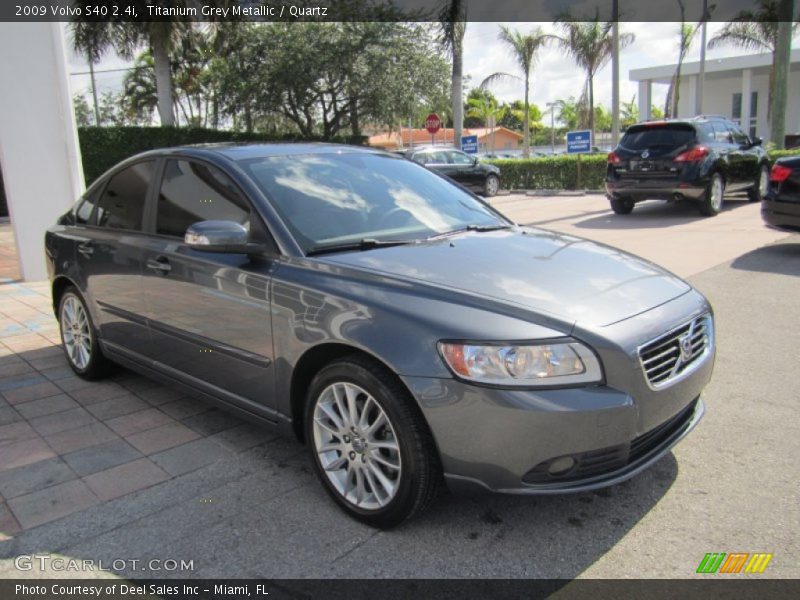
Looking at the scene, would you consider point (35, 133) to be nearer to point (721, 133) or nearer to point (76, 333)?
point (76, 333)

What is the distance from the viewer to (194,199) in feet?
12.4

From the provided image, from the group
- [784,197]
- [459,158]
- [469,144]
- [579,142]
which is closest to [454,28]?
[469,144]

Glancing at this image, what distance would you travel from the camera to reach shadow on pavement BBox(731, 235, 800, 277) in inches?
302

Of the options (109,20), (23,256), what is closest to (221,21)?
(109,20)

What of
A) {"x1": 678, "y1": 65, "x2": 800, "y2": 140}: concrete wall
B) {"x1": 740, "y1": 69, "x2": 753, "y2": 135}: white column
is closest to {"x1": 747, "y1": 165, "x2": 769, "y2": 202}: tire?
{"x1": 740, "y1": 69, "x2": 753, "y2": 135}: white column

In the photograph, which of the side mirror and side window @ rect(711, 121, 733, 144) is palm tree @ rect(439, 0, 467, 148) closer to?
side window @ rect(711, 121, 733, 144)

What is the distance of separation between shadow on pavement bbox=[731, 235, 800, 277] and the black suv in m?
2.86

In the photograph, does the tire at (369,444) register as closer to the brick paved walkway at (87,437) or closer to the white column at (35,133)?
the brick paved walkway at (87,437)

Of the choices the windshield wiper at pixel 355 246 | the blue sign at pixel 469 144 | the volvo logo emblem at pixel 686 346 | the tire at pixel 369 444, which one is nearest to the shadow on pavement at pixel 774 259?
the volvo logo emblem at pixel 686 346

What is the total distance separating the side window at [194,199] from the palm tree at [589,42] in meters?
29.8

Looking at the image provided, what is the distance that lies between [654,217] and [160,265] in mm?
10970

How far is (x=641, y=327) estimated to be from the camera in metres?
2.68

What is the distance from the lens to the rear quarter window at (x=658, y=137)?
11875 millimetres

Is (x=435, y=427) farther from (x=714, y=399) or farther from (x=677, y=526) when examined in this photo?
(x=714, y=399)
